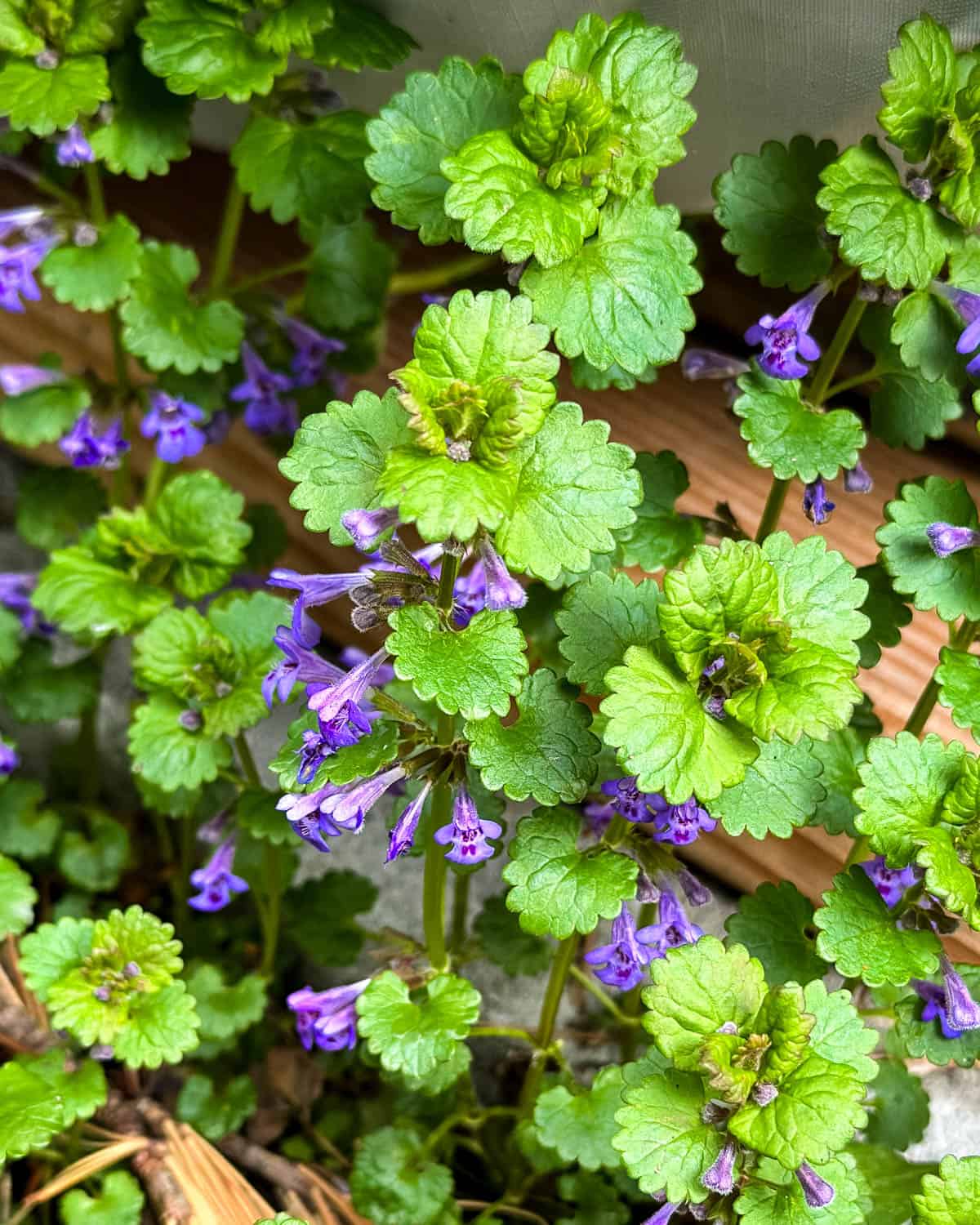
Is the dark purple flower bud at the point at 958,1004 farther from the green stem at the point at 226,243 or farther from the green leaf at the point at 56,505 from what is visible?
the green leaf at the point at 56,505

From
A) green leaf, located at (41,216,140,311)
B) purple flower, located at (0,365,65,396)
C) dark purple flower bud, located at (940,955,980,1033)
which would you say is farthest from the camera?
purple flower, located at (0,365,65,396)

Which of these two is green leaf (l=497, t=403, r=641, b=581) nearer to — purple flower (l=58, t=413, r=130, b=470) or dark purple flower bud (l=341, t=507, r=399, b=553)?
dark purple flower bud (l=341, t=507, r=399, b=553)

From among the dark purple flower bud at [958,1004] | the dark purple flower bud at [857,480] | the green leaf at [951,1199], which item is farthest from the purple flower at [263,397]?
the green leaf at [951,1199]

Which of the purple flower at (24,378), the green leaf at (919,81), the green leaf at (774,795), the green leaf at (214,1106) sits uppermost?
the green leaf at (919,81)

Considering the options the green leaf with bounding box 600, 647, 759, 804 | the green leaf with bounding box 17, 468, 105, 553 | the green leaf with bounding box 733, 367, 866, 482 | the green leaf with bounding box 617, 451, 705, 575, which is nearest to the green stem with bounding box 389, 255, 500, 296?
the green leaf with bounding box 17, 468, 105, 553

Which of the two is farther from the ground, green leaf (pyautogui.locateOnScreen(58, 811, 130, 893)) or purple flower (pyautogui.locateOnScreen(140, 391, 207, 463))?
purple flower (pyautogui.locateOnScreen(140, 391, 207, 463))
